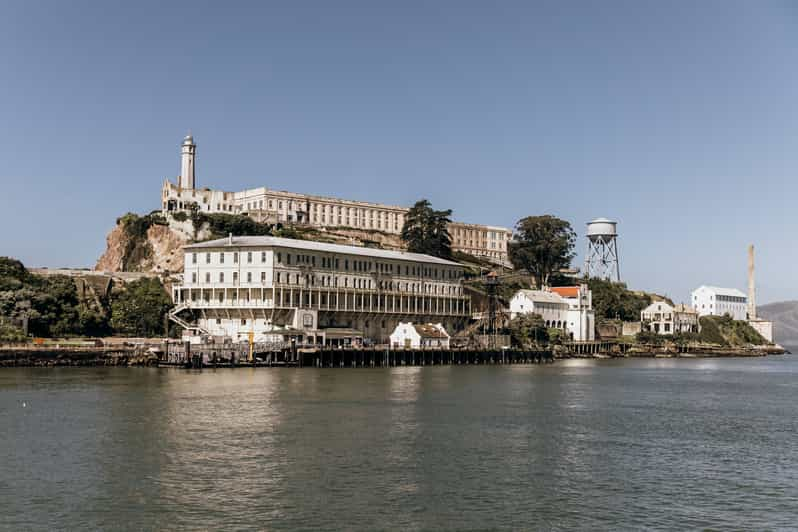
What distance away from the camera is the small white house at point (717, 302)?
610 ft

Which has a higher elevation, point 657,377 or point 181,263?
point 181,263

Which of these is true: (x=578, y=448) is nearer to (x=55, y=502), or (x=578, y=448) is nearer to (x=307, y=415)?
(x=307, y=415)

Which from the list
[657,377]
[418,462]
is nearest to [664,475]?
[418,462]

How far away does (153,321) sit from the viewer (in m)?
101

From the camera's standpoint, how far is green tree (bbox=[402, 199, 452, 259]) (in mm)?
141750

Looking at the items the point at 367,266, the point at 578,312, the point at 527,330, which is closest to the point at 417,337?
the point at 367,266

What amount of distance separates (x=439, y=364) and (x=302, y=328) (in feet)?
53.7

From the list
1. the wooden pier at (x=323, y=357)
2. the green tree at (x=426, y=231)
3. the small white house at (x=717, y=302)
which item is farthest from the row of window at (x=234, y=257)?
the small white house at (x=717, y=302)

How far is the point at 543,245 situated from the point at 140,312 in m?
74.4

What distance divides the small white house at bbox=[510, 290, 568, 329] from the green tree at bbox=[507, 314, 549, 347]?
74.8 inches

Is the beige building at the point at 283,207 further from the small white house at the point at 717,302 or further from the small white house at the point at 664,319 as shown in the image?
the small white house at the point at 717,302

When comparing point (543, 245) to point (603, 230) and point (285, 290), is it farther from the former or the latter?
point (285, 290)

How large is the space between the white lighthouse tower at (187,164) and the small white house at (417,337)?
49910 mm

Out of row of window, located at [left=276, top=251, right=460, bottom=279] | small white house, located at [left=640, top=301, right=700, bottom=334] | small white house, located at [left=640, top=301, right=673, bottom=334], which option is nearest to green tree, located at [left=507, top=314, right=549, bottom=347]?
row of window, located at [left=276, top=251, right=460, bottom=279]
